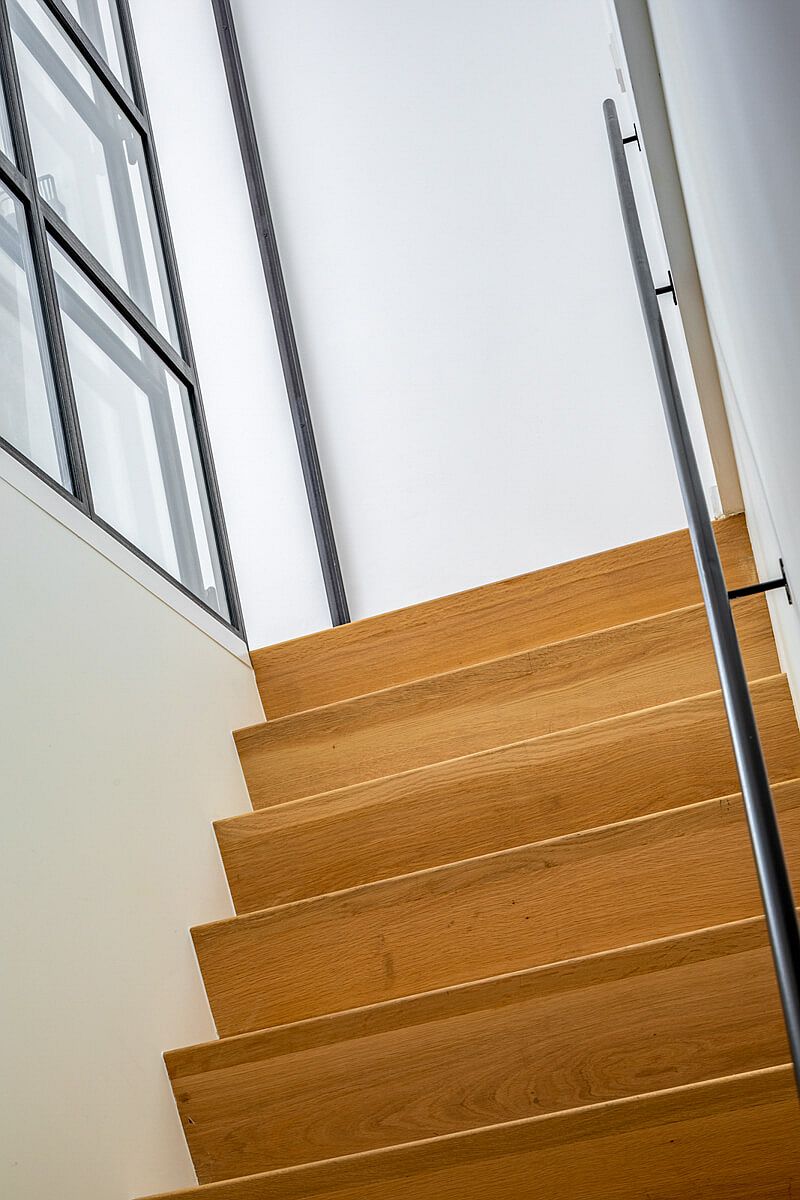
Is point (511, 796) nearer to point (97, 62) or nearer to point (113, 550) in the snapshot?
point (113, 550)

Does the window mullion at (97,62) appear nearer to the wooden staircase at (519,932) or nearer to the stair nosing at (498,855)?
the wooden staircase at (519,932)

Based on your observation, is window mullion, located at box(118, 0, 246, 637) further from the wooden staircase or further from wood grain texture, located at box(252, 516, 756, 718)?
the wooden staircase

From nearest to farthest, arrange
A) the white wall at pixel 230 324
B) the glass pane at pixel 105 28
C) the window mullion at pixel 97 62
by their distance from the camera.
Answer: the window mullion at pixel 97 62, the glass pane at pixel 105 28, the white wall at pixel 230 324

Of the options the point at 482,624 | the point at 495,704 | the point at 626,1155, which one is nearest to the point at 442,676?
the point at 495,704

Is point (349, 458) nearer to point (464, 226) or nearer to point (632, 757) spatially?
point (464, 226)

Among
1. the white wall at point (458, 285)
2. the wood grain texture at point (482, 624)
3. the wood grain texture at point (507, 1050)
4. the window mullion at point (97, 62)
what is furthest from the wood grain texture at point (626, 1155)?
the white wall at point (458, 285)

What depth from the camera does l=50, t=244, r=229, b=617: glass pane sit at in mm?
2666

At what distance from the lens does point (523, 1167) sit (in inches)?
62.7

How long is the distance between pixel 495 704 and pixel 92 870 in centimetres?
104

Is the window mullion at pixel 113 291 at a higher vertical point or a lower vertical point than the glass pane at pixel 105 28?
lower

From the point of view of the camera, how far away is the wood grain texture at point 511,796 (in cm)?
235

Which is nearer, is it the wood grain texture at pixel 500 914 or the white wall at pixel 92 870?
the white wall at pixel 92 870

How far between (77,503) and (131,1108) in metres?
1.10

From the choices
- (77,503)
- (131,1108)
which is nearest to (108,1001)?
(131,1108)
